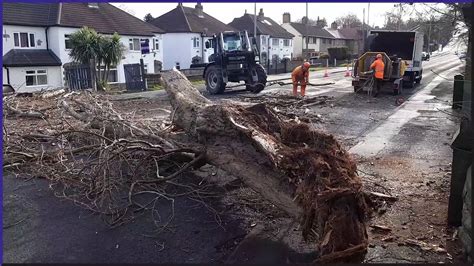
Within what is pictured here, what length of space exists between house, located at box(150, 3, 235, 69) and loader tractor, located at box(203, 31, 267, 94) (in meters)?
30.3

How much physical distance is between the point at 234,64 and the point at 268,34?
45636 mm

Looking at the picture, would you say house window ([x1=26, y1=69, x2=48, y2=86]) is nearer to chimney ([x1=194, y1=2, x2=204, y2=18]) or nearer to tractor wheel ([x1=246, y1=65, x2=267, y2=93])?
tractor wheel ([x1=246, y1=65, x2=267, y2=93])

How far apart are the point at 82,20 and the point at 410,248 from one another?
3763 cm

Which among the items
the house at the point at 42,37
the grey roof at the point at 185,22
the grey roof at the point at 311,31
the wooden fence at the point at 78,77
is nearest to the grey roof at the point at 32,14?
the house at the point at 42,37

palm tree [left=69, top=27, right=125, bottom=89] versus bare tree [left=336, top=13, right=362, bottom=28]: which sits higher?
bare tree [left=336, top=13, right=362, bottom=28]

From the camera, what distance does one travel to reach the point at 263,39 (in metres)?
62.1

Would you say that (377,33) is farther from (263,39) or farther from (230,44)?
(263,39)

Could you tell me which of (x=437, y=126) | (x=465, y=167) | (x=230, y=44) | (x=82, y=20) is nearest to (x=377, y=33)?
(x=230, y=44)

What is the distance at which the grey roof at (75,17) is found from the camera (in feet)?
110

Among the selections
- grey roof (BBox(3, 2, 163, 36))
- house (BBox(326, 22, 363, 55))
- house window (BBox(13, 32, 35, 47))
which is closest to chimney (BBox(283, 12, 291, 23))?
house (BBox(326, 22, 363, 55))

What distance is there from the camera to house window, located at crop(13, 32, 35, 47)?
3291cm

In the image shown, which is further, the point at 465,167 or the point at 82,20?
the point at 82,20

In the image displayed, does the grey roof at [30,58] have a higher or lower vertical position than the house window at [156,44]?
lower

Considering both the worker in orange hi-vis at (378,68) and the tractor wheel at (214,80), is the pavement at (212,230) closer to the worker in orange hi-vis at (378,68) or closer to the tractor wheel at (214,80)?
the worker in orange hi-vis at (378,68)
